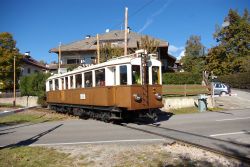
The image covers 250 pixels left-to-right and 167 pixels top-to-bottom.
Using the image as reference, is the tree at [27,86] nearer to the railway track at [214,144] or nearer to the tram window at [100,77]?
the tram window at [100,77]

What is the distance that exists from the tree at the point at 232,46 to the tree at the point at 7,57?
33835 millimetres

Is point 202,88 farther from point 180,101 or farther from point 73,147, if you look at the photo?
point 73,147

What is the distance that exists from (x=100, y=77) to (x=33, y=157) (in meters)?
7.97

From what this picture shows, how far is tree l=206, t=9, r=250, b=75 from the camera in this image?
53.5m

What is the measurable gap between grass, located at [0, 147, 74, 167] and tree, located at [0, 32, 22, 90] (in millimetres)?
45660

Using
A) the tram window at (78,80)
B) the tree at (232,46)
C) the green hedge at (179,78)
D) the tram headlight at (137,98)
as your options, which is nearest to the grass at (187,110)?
the tram window at (78,80)

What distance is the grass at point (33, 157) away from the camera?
782 cm

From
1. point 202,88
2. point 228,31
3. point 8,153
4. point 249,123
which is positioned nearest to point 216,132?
point 249,123

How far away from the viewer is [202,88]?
25422mm

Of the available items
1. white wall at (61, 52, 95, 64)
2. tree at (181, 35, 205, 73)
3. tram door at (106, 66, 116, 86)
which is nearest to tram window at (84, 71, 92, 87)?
tram door at (106, 66, 116, 86)

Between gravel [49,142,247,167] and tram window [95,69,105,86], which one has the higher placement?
tram window [95,69,105,86]

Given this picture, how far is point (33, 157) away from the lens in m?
8.48

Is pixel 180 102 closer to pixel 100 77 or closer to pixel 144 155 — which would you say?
pixel 100 77

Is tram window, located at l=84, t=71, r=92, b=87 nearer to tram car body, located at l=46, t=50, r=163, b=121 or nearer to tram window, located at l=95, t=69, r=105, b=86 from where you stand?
tram car body, located at l=46, t=50, r=163, b=121
